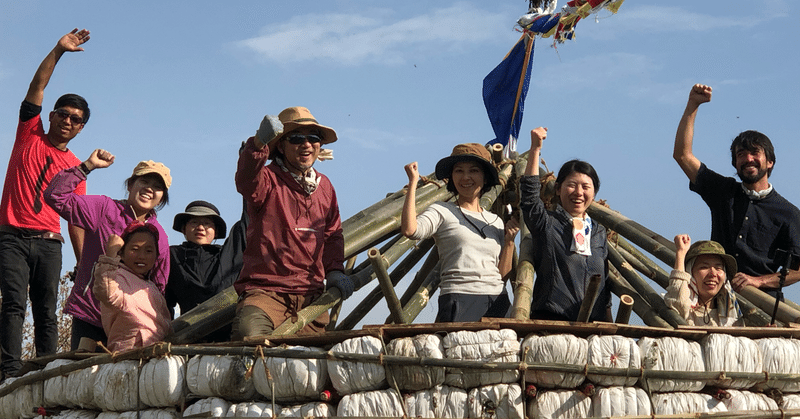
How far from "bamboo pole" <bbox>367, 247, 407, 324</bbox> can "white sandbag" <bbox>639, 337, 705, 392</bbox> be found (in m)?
A: 1.43

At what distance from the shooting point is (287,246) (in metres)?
6.58

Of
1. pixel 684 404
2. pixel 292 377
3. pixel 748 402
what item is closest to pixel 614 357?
pixel 684 404

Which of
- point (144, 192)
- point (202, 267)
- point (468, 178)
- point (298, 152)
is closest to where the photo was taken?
point (298, 152)

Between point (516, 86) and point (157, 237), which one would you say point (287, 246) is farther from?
point (516, 86)

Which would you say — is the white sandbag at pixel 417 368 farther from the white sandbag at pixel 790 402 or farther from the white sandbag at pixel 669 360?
the white sandbag at pixel 790 402

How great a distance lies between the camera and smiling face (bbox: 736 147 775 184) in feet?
23.5

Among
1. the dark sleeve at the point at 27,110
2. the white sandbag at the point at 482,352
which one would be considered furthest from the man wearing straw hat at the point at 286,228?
the dark sleeve at the point at 27,110

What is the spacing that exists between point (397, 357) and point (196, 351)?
50.6 inches

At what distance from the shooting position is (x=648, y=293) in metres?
6.94

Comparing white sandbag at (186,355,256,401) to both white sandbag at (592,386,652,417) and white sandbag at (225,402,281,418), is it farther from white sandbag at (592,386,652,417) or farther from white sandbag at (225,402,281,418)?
white sandbag at (592,386,652,417)

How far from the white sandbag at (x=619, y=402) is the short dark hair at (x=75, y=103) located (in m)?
5.04

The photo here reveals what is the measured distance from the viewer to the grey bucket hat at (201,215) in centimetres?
826

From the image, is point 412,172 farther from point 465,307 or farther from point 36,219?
point 36,219

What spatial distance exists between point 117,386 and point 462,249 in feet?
7.83
